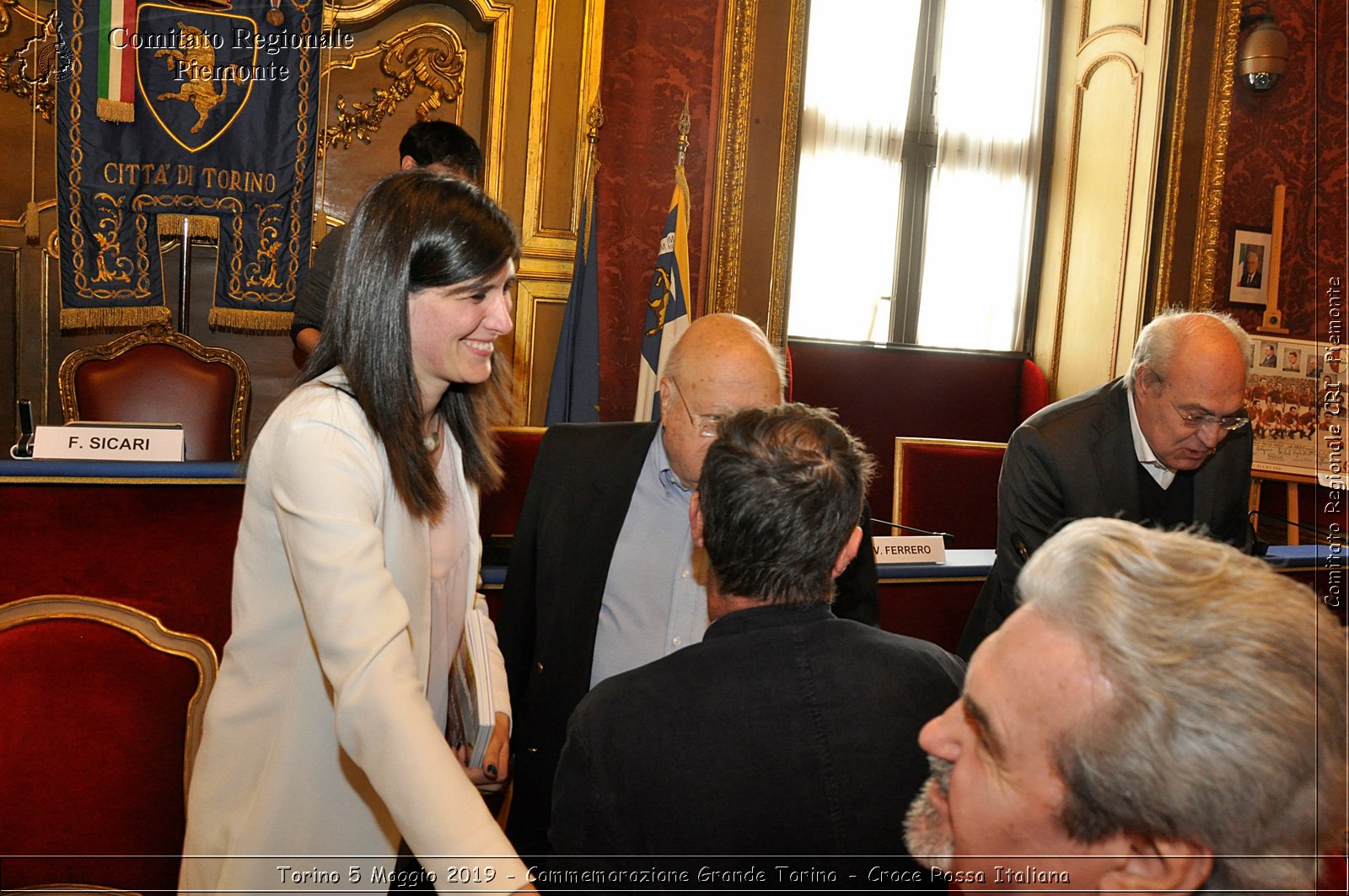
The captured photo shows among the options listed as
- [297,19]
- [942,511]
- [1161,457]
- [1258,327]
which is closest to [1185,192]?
[1258,327]

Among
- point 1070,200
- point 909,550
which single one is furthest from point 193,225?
point 1070,200

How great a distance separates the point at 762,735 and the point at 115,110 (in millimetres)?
4912

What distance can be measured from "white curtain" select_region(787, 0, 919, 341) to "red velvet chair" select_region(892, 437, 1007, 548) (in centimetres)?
256

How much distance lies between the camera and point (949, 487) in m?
4.41

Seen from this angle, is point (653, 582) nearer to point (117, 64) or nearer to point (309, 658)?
point (309, 658)

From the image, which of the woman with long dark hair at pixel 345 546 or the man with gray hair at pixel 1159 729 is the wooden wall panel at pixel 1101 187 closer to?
the woman with long dark hair at pixel 345 546

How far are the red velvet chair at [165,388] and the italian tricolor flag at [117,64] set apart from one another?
1.04 meters

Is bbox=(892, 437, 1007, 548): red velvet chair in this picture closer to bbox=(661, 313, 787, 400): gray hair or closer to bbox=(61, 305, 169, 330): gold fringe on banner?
bbox=(661, 313, 787, 400): gray hair

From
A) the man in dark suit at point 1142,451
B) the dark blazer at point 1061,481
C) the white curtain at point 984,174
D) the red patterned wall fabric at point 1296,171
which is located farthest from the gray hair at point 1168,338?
the red patterned wall fabric at point 1296,171

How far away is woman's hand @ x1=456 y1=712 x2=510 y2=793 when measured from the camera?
163 cm

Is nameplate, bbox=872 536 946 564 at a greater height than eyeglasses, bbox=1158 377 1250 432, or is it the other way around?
eyeglasses, bbox=1158 377 1250 432

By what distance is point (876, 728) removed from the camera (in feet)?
4.28

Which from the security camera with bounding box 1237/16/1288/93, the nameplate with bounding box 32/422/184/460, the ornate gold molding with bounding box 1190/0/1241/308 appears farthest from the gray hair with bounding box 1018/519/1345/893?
the security camera with bounding box 1237/16/1288/93

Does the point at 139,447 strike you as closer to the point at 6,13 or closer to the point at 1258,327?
the point at 6,13
